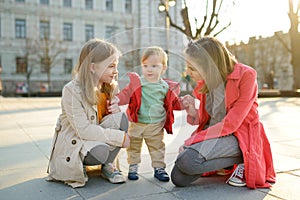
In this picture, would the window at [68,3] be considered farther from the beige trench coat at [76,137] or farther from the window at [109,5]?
the beige trench coat at [76,137]

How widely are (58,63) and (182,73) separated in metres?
32.8

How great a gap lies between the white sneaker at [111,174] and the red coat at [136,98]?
17.2 inches

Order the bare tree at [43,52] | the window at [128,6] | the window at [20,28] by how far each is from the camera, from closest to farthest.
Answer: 1. the bare tree at [43,52]
2. the window at [20,28]
3. the window at [128,6]

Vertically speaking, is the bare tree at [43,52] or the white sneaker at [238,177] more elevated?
the bare tree at [43,52]

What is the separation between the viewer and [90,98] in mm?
2668

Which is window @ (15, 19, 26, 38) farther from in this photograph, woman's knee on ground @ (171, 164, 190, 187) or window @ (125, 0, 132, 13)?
woman's knee on ground @ (171, 164, 190, 187)

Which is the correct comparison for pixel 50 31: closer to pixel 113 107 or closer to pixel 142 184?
pixel 113 107

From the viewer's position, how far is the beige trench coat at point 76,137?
2.64 m

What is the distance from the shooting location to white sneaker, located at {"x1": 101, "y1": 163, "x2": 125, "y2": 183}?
279 centimetres

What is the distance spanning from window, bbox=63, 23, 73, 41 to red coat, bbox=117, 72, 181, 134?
33836 mm

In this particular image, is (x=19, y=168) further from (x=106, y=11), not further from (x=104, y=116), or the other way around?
(x=106, y=11)

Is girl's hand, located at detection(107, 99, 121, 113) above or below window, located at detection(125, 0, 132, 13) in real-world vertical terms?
below

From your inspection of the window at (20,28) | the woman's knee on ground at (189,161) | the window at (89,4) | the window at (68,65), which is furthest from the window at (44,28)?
the woman's knee on ground at (189,161)

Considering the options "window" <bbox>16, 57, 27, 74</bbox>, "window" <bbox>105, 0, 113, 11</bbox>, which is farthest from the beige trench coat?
"window" <bbox>105, 0, 113, 11</bbox>
